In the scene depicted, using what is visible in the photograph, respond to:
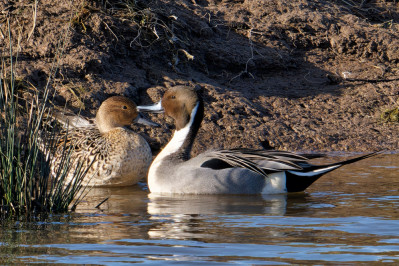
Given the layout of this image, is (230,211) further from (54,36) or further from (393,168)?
(54,36)

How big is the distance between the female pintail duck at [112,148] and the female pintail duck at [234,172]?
46 centimetres

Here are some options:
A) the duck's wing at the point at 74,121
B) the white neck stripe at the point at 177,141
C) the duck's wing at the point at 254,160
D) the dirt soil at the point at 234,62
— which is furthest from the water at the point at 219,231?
the dirt soil at the point at 234,62

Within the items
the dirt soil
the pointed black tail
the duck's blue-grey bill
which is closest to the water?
the pointed black tail

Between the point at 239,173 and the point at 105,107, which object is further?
the point at 105,107

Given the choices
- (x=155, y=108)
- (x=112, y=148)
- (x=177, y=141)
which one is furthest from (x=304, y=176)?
(x=112, y=148)


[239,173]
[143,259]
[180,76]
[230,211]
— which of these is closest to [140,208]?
[230,211]

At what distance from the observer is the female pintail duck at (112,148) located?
7379mm

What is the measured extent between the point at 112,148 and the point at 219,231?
2.90 meters

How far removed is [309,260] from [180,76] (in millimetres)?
5985

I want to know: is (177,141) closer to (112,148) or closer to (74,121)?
(112,148)

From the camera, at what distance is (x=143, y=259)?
4059mm

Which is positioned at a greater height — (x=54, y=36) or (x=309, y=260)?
(x=54, y=36)

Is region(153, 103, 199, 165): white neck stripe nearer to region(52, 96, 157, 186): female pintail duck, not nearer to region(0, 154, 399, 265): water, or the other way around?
region(52, 96, 157, 186): female pintail duck

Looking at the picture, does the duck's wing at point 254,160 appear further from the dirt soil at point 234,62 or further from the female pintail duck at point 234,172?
the dirt soil at point 234,62
